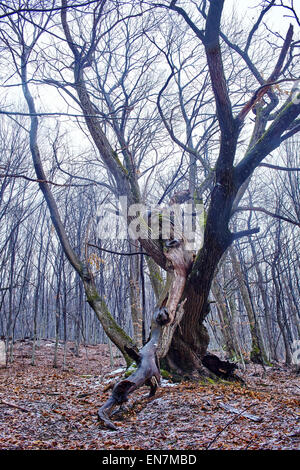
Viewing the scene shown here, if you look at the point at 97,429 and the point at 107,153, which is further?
the point at 107,153

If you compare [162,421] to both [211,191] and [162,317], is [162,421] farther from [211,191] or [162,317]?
[211,191]

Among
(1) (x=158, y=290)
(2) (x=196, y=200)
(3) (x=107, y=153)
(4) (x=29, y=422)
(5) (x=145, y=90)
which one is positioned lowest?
(4) (x=29, y=422)

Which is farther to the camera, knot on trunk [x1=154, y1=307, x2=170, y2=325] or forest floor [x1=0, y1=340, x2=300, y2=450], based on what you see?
knot on trunk [x1=154, y1=307, x2=170, y2=325]

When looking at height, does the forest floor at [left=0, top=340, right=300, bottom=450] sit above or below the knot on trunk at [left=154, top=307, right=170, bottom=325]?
below

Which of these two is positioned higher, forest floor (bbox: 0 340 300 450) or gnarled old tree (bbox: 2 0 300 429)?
gnarled old tree (bbox: 2 0 300 429)

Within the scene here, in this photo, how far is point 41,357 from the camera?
11000mm

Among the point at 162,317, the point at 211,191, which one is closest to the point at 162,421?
the point at 162,317

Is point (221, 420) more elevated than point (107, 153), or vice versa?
point (107, 153)

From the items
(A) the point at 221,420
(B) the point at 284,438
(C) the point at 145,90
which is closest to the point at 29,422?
(A) the point at 221,420

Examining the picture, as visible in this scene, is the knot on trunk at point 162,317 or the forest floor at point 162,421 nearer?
the forest floor at point 162,421

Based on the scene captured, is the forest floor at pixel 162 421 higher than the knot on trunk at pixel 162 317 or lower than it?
lower

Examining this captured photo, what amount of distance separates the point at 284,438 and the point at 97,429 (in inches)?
69.8

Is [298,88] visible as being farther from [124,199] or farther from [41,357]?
[41,357]

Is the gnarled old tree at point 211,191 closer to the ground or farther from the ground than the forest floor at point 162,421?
farther from the ground
